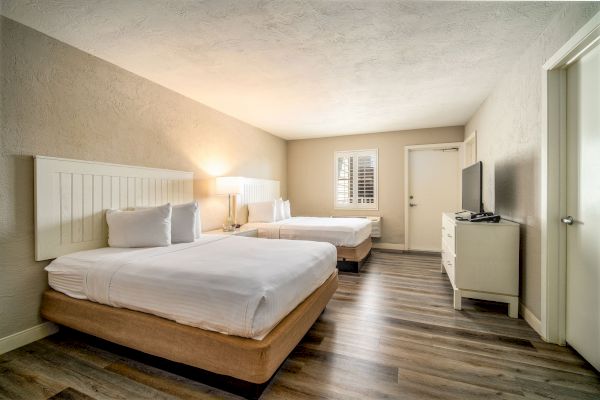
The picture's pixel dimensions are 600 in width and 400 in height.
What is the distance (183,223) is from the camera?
2701mm

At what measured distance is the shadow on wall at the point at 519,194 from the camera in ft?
7.54

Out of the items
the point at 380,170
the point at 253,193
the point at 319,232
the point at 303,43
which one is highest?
the point at 303,43

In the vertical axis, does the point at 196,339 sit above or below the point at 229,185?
below

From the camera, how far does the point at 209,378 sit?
59.6 inches

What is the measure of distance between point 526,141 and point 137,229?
358cm

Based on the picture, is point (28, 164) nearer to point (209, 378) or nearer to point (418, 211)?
point (209, 378)

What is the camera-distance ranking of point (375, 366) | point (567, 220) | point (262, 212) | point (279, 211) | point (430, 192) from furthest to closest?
point (430, 192) → point (279, 211) → point (262, 212) → point (567, 220) → point (375, 366)

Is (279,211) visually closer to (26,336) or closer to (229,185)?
(229,185)

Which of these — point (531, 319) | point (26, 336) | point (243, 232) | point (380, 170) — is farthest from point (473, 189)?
point (26, 336)

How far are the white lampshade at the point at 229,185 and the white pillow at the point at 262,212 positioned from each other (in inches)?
33.1

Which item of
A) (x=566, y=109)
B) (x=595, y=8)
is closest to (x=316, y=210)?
(x=566, y=109)

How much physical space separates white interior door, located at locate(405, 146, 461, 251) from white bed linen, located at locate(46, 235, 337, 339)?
360cm

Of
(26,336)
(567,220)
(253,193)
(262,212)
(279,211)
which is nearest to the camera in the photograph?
(567,220)

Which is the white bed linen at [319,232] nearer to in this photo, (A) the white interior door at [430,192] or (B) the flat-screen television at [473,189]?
(B) the flat-screen television at [473,189]
